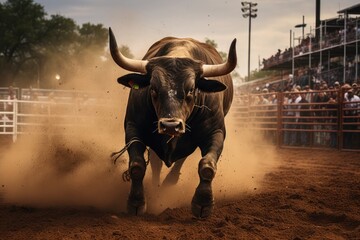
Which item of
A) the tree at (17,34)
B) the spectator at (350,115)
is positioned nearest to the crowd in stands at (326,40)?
the spectator at (350,115)

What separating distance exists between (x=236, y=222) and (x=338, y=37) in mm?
22287

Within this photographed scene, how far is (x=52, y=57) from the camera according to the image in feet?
146

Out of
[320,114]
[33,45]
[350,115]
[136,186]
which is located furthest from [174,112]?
[33,45]

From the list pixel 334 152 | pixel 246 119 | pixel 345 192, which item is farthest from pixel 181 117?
pixel 246 119

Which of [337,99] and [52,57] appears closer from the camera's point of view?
[337,99]

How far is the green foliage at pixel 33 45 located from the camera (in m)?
42.8

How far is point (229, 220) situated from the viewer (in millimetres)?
3996

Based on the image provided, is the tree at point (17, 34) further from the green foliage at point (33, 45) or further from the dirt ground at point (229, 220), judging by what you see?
the dirt ground at point (229, 220)

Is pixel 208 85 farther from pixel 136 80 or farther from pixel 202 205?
pixel 202 205

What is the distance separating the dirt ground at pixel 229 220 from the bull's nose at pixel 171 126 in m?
0.73

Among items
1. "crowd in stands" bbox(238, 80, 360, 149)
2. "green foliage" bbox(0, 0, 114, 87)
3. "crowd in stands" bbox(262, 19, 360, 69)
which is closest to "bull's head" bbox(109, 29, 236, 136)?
"crowd in stands" bbox(238, 80, 360, 149)

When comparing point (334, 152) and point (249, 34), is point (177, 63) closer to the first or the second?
point (334, 152)

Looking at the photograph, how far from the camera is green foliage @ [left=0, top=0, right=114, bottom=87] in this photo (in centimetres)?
4275

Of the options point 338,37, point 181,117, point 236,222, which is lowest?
point 236,222
